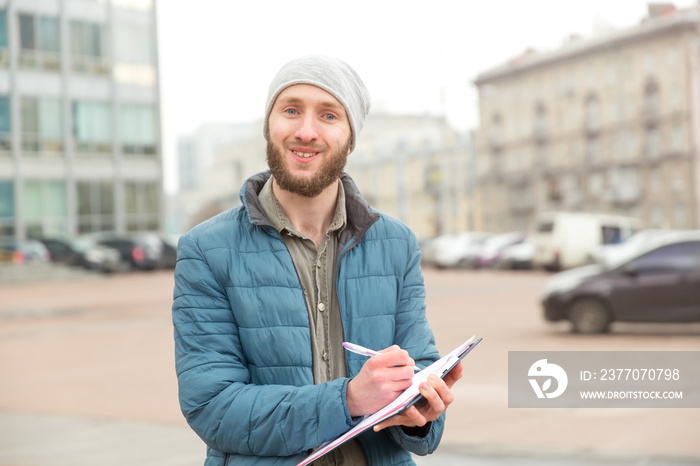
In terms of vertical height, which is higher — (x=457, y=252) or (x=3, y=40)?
(x=3, y=40)

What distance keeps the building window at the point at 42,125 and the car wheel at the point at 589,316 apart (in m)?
36.0

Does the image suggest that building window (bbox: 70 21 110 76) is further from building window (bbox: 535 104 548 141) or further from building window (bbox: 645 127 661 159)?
building window (bbox: 535 104 548 141)

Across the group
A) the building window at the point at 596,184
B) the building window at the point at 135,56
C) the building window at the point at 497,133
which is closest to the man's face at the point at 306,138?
the building window at the point at 135,56

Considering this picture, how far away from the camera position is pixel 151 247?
3688 centimetres

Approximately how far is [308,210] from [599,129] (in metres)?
73.0

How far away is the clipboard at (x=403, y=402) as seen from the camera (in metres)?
1.89

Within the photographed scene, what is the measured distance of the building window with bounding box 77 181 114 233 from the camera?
45.0 metres

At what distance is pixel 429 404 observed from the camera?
200cm

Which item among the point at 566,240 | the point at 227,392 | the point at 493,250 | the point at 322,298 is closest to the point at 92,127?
the point at 493,250

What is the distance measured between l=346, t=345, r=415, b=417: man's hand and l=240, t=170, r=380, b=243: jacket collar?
1.33 ft

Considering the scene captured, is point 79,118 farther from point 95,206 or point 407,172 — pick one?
point 407,172

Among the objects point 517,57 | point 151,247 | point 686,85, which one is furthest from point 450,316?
point 517,57

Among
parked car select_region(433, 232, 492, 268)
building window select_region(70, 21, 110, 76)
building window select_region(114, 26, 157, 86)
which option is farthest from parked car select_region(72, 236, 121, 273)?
parked car select_region(433, 232, 492, 268)

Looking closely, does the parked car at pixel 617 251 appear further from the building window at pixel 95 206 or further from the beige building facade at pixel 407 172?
the beige building facade at pixel 407 172
